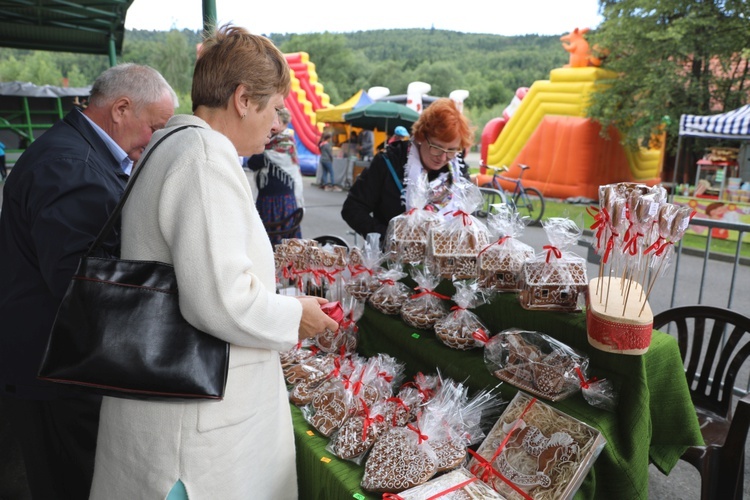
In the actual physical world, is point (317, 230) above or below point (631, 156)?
below

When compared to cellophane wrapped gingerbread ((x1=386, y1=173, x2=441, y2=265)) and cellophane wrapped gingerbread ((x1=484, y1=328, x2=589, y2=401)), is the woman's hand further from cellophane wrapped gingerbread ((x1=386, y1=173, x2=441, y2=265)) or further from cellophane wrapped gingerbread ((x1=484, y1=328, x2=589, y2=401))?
cellophane wrapped gingerbread ((x1=386, y1=173, x2=441, y2=265))

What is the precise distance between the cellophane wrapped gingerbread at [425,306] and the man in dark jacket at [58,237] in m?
1.12

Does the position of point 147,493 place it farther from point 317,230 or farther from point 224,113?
point 317,230

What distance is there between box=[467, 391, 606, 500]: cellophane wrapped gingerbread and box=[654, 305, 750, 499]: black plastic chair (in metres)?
0.81

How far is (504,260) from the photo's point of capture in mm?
1929

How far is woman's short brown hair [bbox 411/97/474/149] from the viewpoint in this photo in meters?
2.93

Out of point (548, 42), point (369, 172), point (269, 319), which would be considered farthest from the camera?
point (548, 42)

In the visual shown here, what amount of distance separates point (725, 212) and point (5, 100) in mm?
25087

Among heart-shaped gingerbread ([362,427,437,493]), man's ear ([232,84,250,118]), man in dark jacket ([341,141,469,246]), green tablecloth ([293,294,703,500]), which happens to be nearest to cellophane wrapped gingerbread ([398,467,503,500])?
heart-shaped gingerbread ([362,427,437,493])

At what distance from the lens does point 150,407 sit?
1273mm

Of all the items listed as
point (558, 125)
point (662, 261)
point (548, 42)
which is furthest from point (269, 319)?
point (548, 42)

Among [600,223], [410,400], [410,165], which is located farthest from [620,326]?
[410,165]

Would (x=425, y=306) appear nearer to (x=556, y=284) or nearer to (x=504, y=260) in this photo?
(x=504, y=260)

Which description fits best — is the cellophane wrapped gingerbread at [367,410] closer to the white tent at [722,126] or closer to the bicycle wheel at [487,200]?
the bicycle wheel at [487,200]
